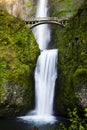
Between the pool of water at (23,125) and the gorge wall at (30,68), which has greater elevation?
the gorge wall at (30,68)

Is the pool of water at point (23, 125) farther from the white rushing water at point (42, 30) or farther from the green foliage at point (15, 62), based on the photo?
the white rushing water at point (42, 30)

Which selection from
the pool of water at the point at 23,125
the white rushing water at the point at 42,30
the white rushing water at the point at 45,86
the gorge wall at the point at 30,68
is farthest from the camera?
the white rushing water at the point at 42,30

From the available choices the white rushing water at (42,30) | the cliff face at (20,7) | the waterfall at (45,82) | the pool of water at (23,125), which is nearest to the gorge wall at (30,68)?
the waterfall at (45,82)

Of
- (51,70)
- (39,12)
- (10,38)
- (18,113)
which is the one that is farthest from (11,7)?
(18,113)

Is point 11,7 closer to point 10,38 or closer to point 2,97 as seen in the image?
point 10,38

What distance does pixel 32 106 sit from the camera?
28484 millimetres

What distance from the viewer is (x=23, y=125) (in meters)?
22.3

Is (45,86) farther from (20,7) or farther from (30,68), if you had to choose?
(20,7)

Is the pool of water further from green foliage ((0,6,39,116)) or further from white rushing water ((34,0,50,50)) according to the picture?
white rushing water ((34,0,50,50))

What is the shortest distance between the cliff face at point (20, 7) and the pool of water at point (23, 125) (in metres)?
31.3

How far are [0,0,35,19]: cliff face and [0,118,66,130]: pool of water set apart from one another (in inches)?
1232

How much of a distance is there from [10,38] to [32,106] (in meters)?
7.67

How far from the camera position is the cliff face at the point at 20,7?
174ft

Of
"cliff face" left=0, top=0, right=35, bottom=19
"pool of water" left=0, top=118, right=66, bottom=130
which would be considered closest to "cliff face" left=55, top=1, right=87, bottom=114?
"pool of water" left=0, top=118, right=66, bottom=130
